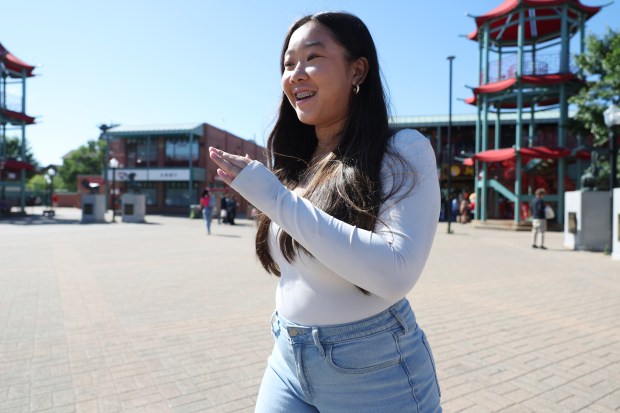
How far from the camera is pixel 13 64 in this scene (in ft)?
99.5

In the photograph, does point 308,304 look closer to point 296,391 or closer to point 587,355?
point 296,391

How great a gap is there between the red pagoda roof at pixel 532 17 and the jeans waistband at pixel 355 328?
2469 cm

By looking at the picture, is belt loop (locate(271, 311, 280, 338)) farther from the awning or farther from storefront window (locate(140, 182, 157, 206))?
storefront window (locate(140, 182, 157, 206))

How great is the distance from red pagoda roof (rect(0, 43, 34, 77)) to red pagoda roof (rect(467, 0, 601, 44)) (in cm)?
2781

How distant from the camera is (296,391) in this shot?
1.46m

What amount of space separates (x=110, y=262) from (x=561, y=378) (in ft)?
28.5

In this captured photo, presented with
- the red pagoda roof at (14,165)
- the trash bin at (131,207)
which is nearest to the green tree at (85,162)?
the red pagoda roof at (14,165)

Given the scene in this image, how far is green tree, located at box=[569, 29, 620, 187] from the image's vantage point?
17.4 m

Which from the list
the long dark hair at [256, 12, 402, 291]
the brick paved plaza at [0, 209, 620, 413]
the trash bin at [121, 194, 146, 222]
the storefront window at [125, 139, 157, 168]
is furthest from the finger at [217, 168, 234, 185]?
the storefront window at [125, 139, 157, 168]

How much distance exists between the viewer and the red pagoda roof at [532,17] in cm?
2181

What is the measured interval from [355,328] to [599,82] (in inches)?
832

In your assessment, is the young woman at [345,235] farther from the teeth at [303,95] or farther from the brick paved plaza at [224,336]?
the brick paved plaza at [224,336]

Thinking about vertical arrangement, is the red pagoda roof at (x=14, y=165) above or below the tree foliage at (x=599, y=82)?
below


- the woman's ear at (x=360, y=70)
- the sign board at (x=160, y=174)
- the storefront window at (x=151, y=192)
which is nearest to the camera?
the woman's ear at (x=360, y=70)
